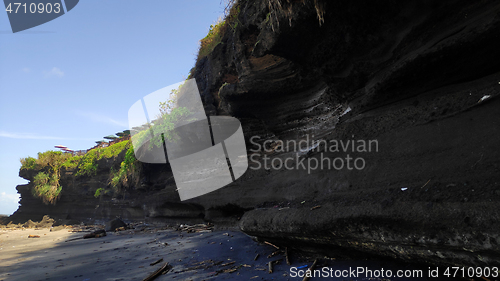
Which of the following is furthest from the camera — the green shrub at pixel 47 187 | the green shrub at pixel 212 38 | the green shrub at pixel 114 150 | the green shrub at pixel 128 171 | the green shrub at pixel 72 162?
the green shrub at pixel 72 162

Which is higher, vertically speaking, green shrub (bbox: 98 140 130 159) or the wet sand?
green shrub (bbox: 98 140 130 159)

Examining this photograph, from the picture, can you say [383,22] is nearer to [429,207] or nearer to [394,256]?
[429,207]

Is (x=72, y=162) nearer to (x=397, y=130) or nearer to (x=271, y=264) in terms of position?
(x=271, y=264)

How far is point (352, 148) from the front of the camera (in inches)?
165

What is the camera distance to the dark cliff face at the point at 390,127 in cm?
239

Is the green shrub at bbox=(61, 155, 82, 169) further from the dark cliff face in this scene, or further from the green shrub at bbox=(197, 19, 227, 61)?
the dark cliff face

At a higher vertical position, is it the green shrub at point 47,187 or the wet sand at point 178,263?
the green shrub at point 47,187

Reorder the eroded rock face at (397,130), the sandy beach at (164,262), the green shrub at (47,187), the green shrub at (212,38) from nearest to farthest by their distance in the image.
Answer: the eroded rock face at (397,130) → the sandy beach at (164,262) → the green shrub at (212,38) → the green shrub at (47,187)

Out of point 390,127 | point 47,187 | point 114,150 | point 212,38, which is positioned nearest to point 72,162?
point 47,187

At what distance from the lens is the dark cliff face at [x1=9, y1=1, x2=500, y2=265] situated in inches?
94.0

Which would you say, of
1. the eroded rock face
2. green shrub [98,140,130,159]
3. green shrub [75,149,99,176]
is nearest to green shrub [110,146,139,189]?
green shrub [98,140,130,159]

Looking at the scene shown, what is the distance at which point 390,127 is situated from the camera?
390 cm

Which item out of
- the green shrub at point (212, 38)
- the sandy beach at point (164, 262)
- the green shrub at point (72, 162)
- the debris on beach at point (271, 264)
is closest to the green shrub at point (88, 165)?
the green shrub at point (72, 162)

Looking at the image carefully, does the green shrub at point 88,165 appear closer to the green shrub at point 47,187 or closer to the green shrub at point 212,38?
the green shrub at point 47,187
